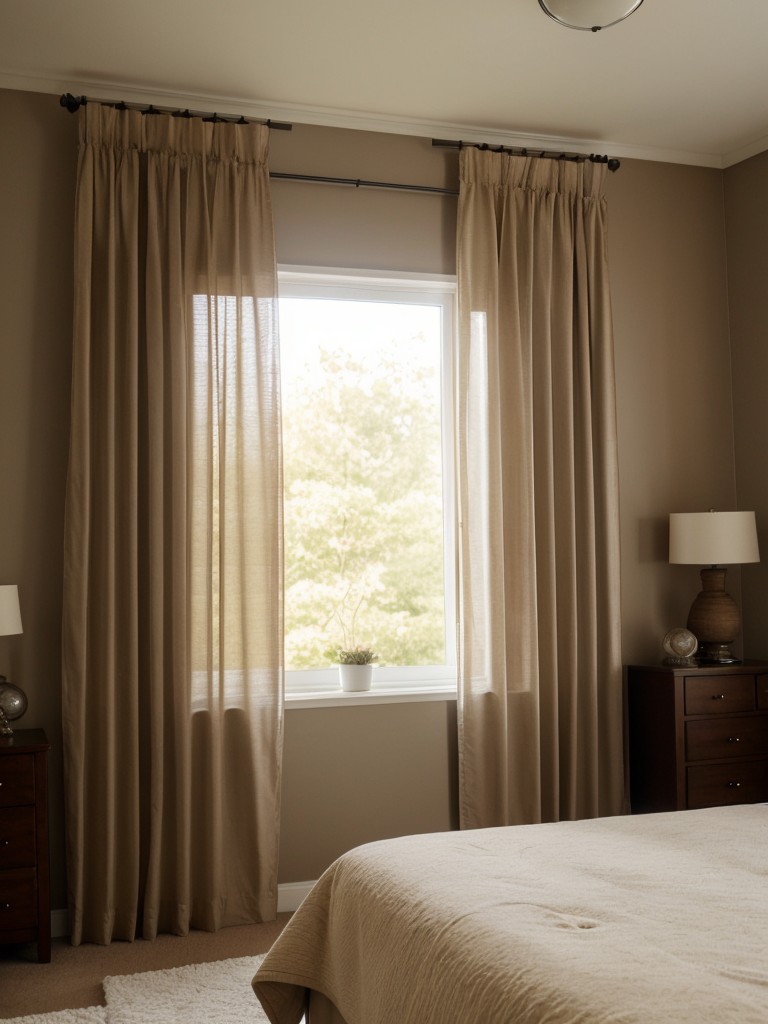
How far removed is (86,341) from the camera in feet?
11.4

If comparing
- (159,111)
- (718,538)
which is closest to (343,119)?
(159,111)

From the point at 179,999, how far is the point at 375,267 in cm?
274

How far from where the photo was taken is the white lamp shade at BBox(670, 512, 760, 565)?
3.94 m

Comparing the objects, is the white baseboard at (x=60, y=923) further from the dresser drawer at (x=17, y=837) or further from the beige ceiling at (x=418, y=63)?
the beige ceiling at (x=418, y=63)

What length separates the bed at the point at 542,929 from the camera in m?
1.45

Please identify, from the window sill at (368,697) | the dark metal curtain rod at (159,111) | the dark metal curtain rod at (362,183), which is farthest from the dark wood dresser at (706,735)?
the dark metal curtain rod at (159,111)

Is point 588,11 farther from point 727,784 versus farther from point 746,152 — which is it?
point 727,784

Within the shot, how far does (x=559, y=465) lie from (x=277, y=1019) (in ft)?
8.15

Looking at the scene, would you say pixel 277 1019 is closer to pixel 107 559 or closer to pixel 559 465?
pixel 107 559

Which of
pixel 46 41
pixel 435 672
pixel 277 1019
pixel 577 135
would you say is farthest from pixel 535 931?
pixel 577 135

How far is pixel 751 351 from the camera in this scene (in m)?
4.38

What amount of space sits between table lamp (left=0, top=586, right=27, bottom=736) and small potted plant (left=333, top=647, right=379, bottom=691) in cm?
120

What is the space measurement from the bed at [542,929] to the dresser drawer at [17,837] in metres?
1.25

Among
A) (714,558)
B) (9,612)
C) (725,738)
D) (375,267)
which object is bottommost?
(725,738)
